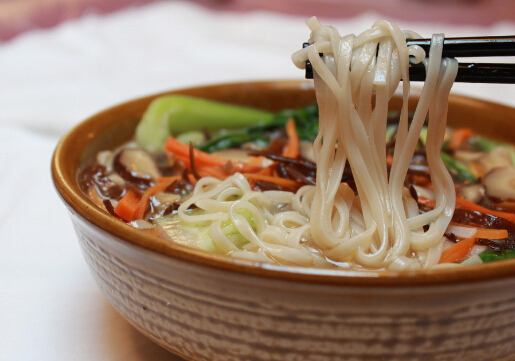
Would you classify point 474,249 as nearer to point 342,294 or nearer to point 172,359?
point 342,294

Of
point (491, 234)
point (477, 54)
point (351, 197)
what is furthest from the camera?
point (351, 197)

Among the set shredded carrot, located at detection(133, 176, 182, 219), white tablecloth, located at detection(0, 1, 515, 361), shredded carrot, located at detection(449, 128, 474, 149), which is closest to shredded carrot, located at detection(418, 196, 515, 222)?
shredded carrot, located at detection(449, 128, 474, 149)

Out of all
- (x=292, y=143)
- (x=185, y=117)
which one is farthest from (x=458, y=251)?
(x=185, y=117)

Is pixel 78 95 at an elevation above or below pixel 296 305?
below

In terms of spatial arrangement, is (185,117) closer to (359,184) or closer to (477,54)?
(359,184)

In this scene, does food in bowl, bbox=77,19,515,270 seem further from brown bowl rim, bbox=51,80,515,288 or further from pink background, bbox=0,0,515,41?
pink background, bbox=0,0,515,41

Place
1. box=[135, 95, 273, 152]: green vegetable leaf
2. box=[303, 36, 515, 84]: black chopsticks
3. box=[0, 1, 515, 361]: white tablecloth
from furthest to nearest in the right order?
1. box=[135, 95, 273, 152]: green vegetable leaf
2. box=[0, 1, 515, 361]: white tablecloth
3. box=[303, 36, 515, 84]: black chopsticks
